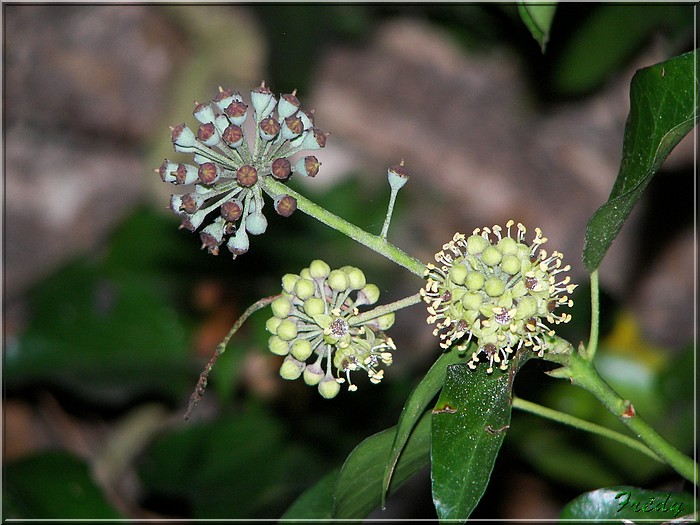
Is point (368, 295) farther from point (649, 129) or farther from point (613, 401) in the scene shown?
point (649, 129)

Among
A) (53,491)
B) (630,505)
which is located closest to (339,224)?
(630,505)

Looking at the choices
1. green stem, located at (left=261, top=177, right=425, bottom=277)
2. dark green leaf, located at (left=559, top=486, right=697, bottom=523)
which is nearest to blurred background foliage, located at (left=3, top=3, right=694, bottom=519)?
dark green leaf, located at (left=559, top=486, right=697, bottom=523)

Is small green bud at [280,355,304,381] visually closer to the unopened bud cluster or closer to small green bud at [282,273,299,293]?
small green bud at [282,273,299,293]

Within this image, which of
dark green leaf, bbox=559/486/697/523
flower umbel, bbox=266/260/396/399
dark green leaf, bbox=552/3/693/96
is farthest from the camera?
dark green leaf, bbox=552/3/693/96

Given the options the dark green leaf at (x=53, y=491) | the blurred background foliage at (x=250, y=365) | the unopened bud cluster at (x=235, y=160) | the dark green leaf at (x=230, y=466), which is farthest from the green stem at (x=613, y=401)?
the dark green leaf at (x=53, y=491)

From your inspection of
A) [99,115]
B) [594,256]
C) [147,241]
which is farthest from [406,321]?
[594,256]

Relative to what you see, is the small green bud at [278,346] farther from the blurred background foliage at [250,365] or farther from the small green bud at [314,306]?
the blurred background foliage at [250,365]
